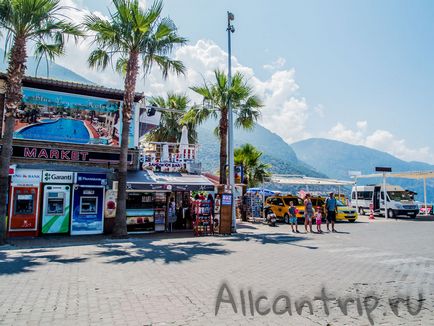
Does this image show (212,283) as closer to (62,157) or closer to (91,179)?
(91,179)

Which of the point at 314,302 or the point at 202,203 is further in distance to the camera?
the point at 202,203

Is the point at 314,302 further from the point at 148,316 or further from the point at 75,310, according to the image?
the point at 75,310

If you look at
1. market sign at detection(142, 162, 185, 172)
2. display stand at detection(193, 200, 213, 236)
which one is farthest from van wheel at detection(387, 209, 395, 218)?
market sign at detection(142, 162, 185, 172)

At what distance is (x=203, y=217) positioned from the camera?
53.2 ft

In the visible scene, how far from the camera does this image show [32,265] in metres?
8.80

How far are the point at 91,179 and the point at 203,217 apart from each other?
542 centimetres

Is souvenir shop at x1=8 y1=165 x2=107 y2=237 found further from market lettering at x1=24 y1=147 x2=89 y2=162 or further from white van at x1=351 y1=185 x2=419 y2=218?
white van at x1=351 y1=185 x2=419 y2=218

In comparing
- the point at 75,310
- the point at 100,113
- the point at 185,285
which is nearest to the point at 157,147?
the point at 100,113

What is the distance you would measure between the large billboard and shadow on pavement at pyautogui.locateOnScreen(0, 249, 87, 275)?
6208mm

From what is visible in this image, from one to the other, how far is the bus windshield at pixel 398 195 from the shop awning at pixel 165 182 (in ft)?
59.2

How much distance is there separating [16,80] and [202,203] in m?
9.07

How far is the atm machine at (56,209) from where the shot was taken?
49.6 ft

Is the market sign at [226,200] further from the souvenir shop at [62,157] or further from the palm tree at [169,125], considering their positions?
the palm tree at [169,125]

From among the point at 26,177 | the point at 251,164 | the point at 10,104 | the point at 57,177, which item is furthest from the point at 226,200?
the point at 251,164
